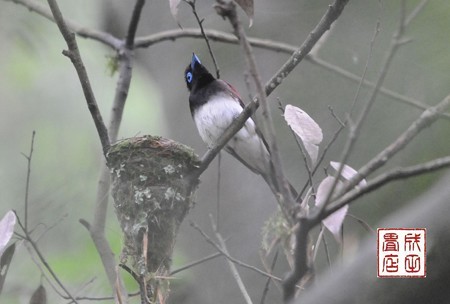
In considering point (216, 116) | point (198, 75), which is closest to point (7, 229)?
point (216, 116)

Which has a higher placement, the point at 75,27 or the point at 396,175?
the point at 75,27

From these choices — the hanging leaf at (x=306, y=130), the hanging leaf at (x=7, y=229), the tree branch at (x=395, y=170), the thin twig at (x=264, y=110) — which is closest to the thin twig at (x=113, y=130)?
the hanging leaf at (x=7, y=229)

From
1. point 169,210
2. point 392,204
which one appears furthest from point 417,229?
point 392,204

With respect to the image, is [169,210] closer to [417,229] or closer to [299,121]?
[299,121]

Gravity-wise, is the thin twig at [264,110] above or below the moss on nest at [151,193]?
below

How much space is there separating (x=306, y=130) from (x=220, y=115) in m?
1.45

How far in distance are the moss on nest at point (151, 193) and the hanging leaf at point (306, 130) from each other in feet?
2.65

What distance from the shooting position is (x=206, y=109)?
3.58 meters

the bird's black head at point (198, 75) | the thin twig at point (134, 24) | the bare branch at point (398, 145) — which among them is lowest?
the bare branch at point (398, 145)

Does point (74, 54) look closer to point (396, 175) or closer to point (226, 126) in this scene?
point (226, 126)

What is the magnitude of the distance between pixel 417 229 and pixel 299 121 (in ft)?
2.85

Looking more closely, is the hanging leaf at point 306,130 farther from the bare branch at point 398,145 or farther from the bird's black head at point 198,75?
the bird's black head at point 198,75

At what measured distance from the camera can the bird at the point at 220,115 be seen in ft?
11.5

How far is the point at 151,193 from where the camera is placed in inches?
115
